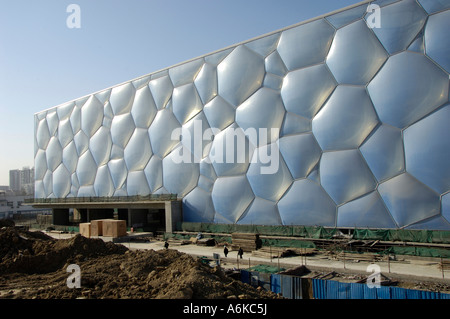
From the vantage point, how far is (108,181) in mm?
31203

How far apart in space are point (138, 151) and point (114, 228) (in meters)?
6.97

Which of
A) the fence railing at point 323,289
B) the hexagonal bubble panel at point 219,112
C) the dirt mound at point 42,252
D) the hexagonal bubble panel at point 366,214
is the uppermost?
the hexagonal bubble panel at point 219,112

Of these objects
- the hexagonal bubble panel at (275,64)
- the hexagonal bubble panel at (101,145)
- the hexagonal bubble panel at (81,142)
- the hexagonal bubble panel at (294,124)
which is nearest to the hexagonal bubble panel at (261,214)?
the hexagonal bubble panel at (294,124)

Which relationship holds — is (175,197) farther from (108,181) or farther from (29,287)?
(29,287)

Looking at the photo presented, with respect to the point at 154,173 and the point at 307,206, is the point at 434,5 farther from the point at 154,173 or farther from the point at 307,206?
the point at 154,173

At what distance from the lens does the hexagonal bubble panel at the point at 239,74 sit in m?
22.2

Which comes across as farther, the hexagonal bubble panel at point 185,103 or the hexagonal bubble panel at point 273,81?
the hexagonal bubble panel at point 185,103

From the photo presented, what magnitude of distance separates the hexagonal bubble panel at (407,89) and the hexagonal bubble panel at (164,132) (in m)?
13.9

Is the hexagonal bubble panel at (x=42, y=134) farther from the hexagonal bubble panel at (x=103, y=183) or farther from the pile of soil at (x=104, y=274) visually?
the pile of soil at (x=104, y=274)

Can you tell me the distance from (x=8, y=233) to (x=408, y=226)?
17.6 metres

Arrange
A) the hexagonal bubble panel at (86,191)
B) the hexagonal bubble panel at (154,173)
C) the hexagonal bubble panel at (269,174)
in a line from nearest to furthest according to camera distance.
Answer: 1. the hexagonal bubble panel at (269,174)
2. the hexagonal bubble panel at (154,173)
3. the hexagonal bubble panel at (86,191)

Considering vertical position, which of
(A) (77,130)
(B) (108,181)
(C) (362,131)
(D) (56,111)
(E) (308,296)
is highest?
(D) (56,111)

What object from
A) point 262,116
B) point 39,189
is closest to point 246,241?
point 262,116
